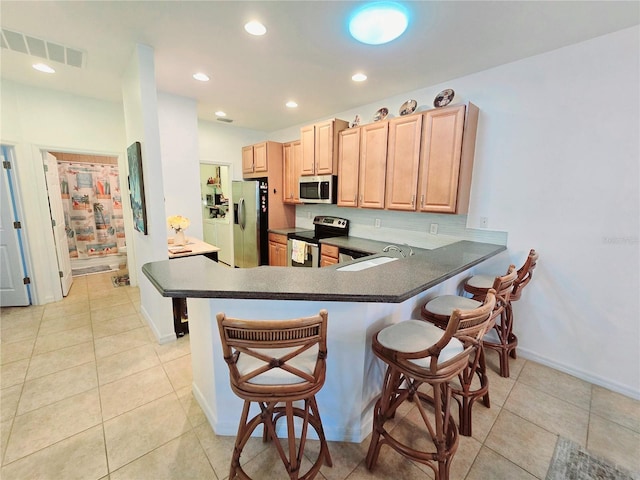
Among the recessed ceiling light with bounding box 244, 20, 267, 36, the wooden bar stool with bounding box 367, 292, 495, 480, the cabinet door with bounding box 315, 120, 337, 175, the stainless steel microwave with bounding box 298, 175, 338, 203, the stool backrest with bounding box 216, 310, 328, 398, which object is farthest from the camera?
the stainless steel microwave with bounding box 298, 175, 338, 203

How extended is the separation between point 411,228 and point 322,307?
2105 millimetres

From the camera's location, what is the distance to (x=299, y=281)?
1443mm

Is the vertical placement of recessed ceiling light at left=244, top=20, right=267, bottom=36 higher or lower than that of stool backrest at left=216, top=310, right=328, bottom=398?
higher

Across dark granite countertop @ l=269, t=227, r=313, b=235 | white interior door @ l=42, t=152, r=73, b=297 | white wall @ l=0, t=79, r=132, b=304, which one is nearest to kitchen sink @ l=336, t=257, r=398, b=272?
dark granite countertop @ l=269, t=227, r=313, b=235

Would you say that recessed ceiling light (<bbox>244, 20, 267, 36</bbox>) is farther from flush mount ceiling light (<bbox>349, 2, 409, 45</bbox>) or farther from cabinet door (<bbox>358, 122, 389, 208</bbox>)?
cabinet door (<bbox>358, 122, 389, 208</bbox>)

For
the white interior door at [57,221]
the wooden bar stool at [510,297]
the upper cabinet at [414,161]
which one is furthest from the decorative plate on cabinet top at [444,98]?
the white interior door at [57,221]

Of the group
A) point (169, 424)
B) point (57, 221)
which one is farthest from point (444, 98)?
point (57, 221)

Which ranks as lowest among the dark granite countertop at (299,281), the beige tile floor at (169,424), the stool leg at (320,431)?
the beige tile floor at (169,424)

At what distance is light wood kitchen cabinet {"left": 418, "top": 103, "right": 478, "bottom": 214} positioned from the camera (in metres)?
2.44

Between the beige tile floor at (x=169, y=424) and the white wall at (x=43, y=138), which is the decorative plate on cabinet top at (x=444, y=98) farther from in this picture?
the white wall at (x=43, y=138)

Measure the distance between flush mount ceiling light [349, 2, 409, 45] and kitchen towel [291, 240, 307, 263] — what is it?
2492 mm

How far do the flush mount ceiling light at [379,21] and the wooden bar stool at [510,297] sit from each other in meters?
1.93

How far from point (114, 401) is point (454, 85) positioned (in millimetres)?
3981

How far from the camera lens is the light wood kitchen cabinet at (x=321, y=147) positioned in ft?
11.4
